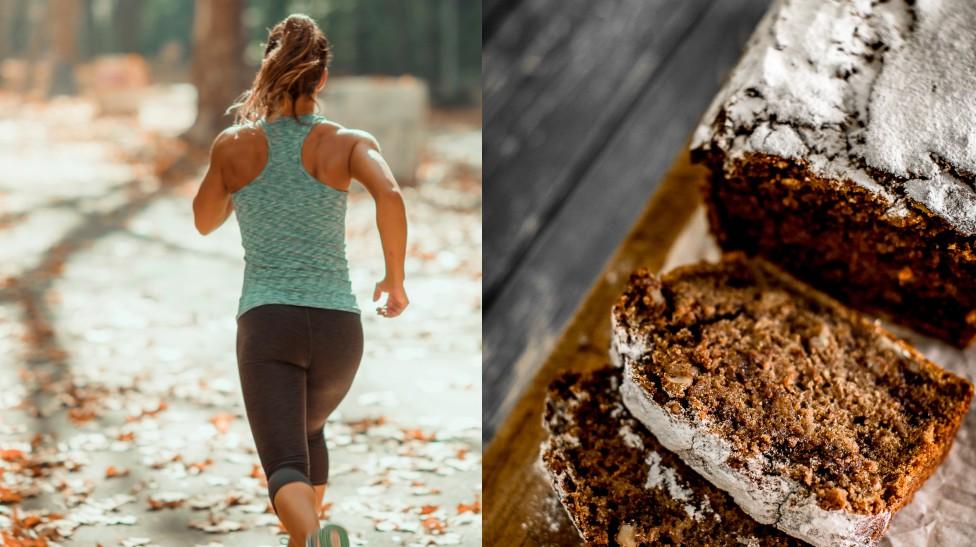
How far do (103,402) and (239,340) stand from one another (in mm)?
500

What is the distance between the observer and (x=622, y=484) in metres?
1.74

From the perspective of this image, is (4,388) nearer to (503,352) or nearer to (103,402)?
(103,402)

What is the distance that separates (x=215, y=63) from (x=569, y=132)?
149 cm

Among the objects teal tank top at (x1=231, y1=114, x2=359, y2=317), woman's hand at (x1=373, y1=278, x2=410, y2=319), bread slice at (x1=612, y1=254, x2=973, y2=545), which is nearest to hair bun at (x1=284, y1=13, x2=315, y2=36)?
teal tank top at (x1=231, y1=114, x2=359, y2=317)

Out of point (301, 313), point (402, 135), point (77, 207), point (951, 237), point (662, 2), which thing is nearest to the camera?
point (301, 313)

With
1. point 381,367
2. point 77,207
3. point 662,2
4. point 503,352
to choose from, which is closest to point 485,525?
point 381,367

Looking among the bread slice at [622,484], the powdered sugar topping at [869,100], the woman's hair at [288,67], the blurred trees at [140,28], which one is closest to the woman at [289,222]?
the woman's hair at [288,67]

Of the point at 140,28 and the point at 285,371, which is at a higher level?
the point at 140,28

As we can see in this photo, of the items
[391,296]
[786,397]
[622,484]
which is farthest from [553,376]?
[391,296]

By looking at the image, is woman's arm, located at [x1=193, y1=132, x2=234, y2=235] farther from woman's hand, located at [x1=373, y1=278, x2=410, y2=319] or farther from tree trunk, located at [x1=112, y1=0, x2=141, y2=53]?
tree trunk, located at [x1=112, y1=0, x2=141, y2=53]

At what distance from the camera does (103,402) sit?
5.54 feet

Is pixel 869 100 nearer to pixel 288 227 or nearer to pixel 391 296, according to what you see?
pixel 391 296

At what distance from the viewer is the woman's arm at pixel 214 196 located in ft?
4.52

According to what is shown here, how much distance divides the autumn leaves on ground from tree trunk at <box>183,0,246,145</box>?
0.25 ft
